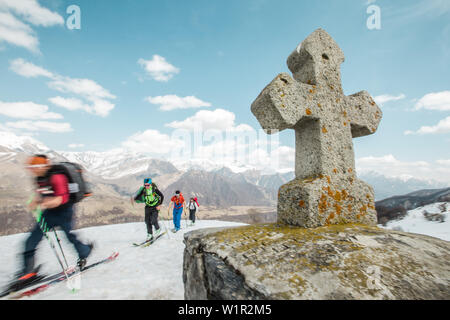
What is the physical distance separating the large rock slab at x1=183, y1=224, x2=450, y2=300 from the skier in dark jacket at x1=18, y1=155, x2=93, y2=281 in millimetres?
3254

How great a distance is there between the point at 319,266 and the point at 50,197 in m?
5.02

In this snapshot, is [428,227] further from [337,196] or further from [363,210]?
[337,196]

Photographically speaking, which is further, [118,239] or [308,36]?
[118,239]

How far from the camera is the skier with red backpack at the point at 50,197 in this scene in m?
4.03

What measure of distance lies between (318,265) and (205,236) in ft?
5.75

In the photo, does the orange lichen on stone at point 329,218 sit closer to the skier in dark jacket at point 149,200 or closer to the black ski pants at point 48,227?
the black ski pants at point 48,227

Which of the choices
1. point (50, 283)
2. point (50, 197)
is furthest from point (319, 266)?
point (50, 283)

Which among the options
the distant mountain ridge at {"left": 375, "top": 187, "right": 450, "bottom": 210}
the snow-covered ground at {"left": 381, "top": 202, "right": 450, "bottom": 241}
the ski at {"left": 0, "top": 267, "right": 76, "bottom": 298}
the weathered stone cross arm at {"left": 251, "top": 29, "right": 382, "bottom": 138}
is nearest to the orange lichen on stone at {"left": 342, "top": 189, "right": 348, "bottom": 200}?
the weathered stone cross arm at {"left": 251, "top": 29, "right": 382, "bottom": 138}

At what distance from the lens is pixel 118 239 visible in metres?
9.48

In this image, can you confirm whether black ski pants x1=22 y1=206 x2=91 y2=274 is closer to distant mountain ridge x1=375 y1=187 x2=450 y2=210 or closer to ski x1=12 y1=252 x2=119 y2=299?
ski x1=12 y1=252 x2=119 y2=299

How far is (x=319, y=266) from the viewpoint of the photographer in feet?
6.72
